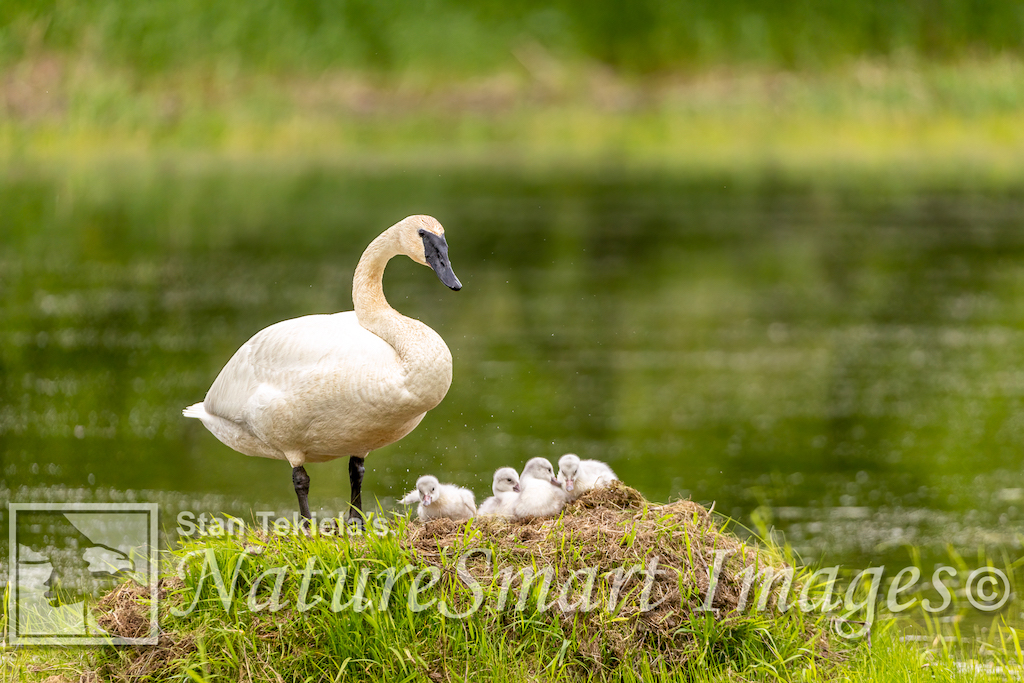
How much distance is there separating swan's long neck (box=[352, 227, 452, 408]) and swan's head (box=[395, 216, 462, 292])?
78 millimetres

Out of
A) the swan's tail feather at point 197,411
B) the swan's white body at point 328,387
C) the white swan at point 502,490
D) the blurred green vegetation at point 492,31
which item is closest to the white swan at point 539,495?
the white swan at point 502,490

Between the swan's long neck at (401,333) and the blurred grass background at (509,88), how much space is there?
31579 millimetres

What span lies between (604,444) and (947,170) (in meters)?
28.4

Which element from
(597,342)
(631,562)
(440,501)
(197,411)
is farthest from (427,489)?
(597,342)

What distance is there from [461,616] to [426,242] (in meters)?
1.91

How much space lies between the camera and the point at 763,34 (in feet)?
187

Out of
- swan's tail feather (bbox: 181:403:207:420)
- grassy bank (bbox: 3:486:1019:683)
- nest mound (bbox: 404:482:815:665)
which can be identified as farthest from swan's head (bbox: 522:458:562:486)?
swan's tail feather (bbox: 181:403:207:420)

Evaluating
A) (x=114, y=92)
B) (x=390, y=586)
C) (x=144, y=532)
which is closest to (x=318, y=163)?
(x=114, y=92)

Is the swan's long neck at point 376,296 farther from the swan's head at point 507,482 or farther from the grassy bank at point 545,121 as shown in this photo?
the grassy bank at point 545,121

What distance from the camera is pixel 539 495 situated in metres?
7.37

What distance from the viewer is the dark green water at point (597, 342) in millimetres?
12656

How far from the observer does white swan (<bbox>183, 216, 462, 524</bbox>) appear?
274 inches

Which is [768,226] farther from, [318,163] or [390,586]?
[390,586]

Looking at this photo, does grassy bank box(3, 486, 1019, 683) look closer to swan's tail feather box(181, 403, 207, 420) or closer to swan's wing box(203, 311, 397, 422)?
swan's wing box(203, 311, 397, 422)
